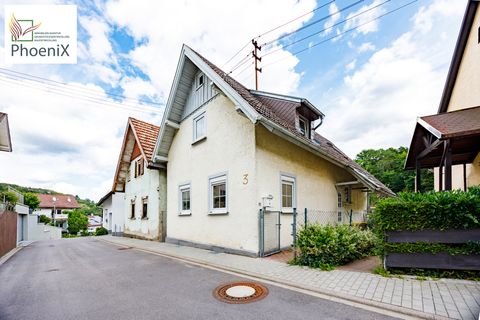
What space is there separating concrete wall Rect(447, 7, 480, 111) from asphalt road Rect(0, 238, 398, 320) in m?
10.0

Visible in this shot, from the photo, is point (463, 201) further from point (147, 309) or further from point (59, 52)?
point (59, 52)

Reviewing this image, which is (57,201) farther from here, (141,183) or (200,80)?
(200,80)

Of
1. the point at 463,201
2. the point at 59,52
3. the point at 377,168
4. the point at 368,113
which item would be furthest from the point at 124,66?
the point at 377,168

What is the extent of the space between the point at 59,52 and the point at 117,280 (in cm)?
943

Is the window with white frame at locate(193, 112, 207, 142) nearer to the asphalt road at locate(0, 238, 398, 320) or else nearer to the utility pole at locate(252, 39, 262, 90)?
the utility pole at locate(252, 39, 262, 90)

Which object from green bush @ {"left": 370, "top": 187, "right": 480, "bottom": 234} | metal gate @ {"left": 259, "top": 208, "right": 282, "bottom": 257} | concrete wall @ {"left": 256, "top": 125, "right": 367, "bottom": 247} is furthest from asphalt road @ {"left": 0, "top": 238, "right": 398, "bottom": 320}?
concrete wall @ {"left": 256, "top": 125, "right": 367, "bottom": 247}

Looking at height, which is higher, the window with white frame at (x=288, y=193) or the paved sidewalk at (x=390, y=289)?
the window with white frame at (x=288, y=193)

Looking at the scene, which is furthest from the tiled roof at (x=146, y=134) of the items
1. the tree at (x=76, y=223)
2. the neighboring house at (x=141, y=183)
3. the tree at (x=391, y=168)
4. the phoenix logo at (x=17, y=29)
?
the tree at (x=391, y=168)

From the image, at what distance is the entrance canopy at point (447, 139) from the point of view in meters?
5.89

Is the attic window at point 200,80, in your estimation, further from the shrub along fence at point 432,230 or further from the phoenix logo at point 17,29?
the shrub along fence at point 432,230

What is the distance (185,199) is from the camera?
1152cm

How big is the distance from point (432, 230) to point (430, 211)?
378 mm

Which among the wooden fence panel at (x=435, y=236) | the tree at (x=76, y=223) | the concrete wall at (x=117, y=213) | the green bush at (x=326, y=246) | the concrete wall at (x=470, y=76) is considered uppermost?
the concrete wall at (x=470, y=76)

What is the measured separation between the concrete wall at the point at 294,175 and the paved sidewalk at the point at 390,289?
2744 millimetres
